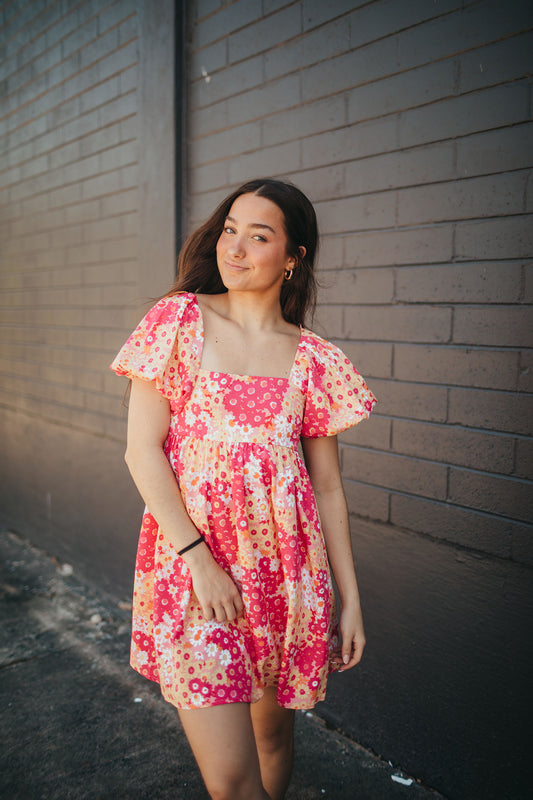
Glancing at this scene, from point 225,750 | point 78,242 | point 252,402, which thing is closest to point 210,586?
point 225,750

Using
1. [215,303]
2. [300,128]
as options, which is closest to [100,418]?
[300,128]

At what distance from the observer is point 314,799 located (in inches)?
99.7

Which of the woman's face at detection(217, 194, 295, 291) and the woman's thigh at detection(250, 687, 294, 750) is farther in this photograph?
the woman's thigh at detection(250, 687, 294, 750)

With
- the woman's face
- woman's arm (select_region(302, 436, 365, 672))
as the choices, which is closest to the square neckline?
the woman's face

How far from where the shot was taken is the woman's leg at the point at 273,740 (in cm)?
201

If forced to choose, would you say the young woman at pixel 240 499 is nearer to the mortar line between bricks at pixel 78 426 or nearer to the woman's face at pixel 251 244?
the woman's face at pixel 251 244

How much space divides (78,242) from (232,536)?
3.80m

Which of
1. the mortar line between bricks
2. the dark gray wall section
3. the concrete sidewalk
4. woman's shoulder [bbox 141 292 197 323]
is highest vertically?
woman's shoulder [bbox 141 292 197 323]

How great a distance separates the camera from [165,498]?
5.61ft

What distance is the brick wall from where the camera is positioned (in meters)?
4.12

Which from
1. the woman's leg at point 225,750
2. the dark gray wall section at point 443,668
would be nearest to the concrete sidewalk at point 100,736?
the dark gray wall section at point 443,668

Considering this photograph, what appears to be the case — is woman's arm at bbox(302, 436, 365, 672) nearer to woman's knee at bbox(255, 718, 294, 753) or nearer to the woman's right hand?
woman's knee at bbox(255, 718, 294, 753)

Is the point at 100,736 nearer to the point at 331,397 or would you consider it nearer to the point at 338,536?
the point at 338,536

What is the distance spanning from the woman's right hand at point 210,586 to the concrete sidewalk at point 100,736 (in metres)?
1.32
